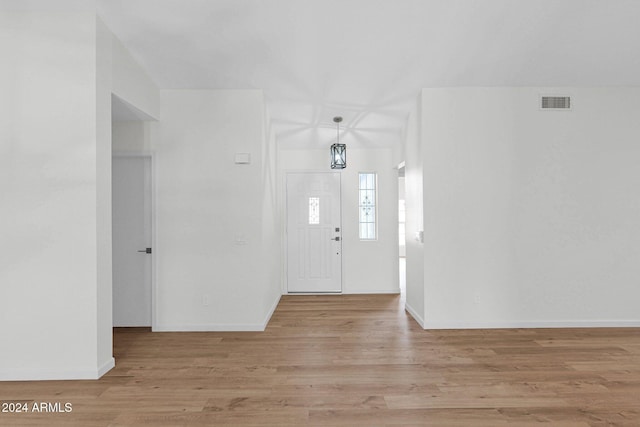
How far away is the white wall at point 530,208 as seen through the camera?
14.2 feet

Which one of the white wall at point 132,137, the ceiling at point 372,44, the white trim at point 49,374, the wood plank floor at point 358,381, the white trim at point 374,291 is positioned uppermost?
the ceiling at point 372,44

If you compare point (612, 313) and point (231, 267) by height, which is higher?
point (231, 267)

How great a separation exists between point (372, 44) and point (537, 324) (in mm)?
3535

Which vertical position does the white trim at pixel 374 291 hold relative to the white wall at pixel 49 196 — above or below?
below

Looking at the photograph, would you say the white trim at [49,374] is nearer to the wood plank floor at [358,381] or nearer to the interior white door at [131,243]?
the wood plank floor at [358,381]

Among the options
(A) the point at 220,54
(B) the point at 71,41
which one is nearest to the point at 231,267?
(A) the point at 220,54

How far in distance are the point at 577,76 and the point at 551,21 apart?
1194 millimetres

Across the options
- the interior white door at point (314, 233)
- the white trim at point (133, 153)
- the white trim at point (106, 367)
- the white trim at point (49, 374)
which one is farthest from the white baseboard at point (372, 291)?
the white trim at point (49, 374)

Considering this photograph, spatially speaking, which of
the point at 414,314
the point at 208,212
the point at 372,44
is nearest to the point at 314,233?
the point at 414,314

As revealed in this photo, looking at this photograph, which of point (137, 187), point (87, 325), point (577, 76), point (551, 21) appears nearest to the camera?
point (87, 325)

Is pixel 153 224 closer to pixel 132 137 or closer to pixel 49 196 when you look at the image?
pixel 132 137

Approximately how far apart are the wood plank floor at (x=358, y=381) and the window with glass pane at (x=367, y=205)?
8.03ft

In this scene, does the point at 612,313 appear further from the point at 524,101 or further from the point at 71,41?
the point at 71,41

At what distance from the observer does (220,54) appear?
3662 mm
